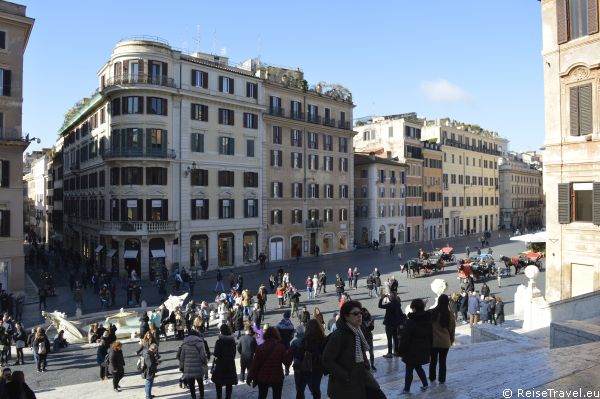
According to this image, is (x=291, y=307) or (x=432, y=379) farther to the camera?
(x=291, y=307)

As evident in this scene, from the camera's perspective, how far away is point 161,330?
1889cm

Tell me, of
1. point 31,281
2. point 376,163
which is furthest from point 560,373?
point 376,163

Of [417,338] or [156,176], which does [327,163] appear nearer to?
[156,176]

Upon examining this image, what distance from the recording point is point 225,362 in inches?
357

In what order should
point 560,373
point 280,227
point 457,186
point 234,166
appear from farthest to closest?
point 457,186 < point 280,227 < point 234,166 < point 560,373

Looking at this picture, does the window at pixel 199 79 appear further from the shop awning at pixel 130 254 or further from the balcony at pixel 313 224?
the balcony at pixel 313 224

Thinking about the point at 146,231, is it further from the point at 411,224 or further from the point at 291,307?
the point at 411,224

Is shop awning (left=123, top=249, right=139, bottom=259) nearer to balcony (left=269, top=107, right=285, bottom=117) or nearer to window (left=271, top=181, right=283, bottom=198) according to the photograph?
window (left=271, top=181, right=283, bottom=198)

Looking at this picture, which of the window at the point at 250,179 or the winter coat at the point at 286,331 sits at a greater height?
the window at the point at 250,179

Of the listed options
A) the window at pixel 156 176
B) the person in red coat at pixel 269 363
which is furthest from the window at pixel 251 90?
the person in red coat at pixel 269 363

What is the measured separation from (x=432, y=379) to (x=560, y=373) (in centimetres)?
206

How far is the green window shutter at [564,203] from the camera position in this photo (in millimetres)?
19641

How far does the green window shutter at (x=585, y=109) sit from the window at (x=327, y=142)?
31.9m

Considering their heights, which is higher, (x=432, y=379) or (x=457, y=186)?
(x=457, y=186)
